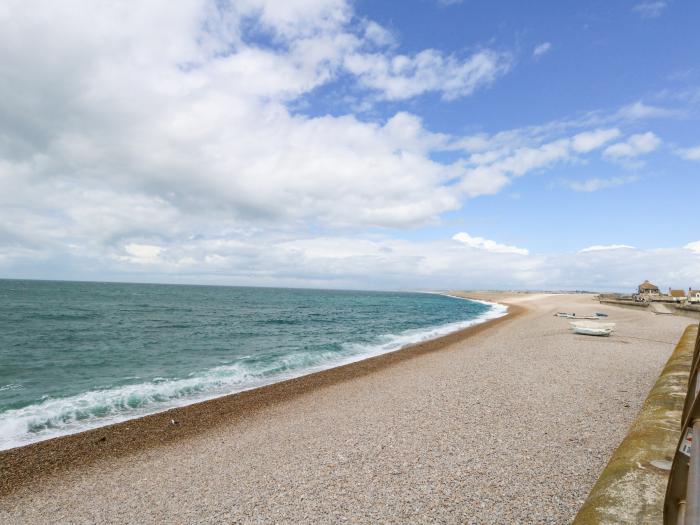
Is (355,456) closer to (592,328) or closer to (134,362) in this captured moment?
(134,362)

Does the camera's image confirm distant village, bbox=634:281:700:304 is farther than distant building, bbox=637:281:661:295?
No

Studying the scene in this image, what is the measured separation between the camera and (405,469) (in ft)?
21.5

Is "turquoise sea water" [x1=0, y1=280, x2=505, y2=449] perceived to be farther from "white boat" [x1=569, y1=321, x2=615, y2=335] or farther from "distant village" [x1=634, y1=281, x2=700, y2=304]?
"distant village" [x1=634, y1=281, x2=700, y2=304]

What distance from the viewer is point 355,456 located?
721 centimetres

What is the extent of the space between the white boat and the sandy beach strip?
388 inches

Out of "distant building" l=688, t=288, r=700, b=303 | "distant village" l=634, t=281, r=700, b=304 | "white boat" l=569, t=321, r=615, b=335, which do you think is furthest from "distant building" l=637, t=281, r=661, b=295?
"white boat" l=569, t=321, r=615, b=335

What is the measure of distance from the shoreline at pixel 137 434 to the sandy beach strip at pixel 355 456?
0.18 feet

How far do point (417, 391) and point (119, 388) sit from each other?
11.7 m

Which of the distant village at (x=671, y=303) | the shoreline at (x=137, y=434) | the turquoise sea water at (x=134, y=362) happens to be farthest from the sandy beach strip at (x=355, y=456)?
the distant village at (x=671, y=303)

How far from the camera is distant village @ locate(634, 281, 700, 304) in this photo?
2041 inches

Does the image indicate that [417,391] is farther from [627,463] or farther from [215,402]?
[627,463]

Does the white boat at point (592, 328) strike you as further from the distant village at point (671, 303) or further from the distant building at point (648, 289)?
the distant building at point (648, 289)

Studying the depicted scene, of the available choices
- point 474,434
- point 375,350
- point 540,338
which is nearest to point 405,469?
point 474,434

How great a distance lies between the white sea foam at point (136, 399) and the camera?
1088 centimetres
